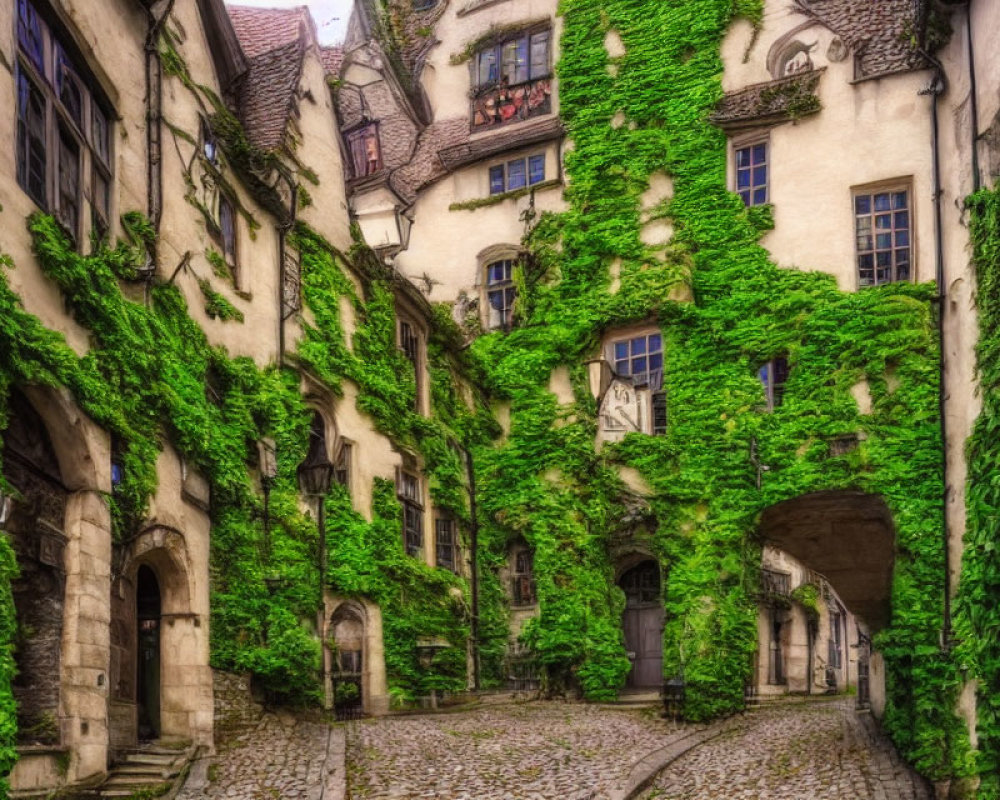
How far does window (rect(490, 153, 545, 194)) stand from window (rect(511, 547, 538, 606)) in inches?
306

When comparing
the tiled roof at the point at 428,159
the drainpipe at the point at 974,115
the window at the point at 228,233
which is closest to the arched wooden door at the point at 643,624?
the tiled roof at the point at 428,159

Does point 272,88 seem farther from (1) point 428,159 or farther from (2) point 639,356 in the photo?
(2) point 639,356

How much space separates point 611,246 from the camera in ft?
81.3

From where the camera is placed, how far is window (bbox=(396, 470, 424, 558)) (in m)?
21.6

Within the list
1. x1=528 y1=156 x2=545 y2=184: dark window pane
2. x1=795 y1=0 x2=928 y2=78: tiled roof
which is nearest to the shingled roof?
x1=528 y1=156 x2=545 y2=184: dark window pane

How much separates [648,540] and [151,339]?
12459 mm

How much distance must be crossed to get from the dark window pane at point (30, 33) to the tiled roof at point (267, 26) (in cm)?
995

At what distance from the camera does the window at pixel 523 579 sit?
24641mm

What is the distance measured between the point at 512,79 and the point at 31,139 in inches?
670

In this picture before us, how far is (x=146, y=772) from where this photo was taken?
12.3 m

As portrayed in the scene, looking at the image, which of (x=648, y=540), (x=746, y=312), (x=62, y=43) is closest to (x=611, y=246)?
(x=746, y=312)

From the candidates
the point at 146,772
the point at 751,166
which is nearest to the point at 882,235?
the point at 751,166

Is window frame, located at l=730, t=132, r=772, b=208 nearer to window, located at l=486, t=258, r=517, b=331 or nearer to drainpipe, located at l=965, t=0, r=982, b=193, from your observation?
window, located at l=486, t=258, r=517, b=331

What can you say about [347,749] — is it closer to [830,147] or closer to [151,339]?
[151,339]
